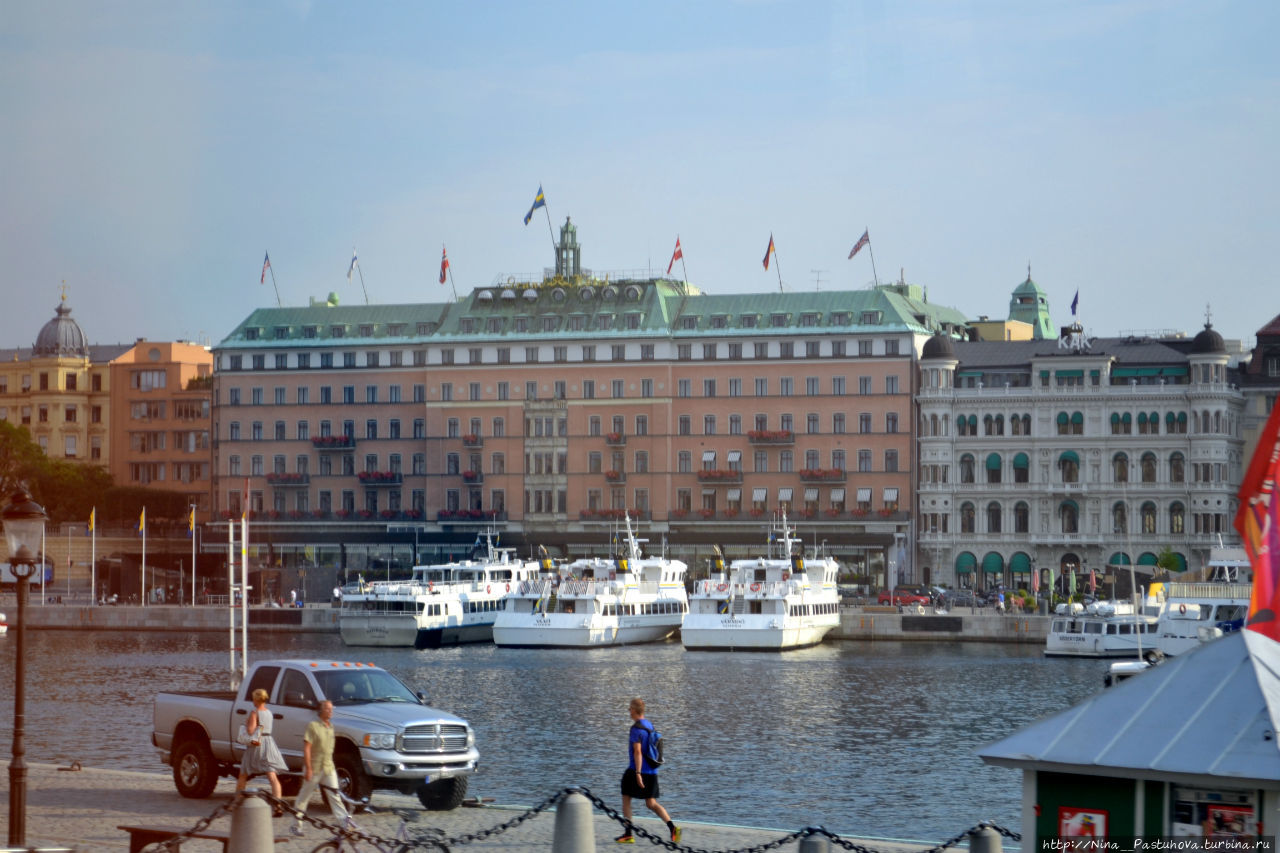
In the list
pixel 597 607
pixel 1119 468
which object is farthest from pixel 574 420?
pixel 1119 468

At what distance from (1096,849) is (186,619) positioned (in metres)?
99.9

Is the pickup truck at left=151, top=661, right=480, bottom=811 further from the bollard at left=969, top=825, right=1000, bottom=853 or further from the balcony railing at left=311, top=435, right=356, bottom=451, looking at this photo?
the balcony railing at left=311, top=435, right=356, bottom=451

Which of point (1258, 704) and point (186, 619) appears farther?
point (186, 619)

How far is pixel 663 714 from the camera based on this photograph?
61.9m

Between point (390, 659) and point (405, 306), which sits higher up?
point (405, 306)

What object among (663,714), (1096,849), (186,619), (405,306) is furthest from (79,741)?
(405,306)

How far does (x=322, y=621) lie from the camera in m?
111

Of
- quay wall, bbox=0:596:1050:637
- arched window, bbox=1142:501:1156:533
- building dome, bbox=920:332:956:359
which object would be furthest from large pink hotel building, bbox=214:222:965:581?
quay wall, bbox=0:596:1050:637

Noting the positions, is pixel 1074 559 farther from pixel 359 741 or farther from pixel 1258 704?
pixel 1258 704

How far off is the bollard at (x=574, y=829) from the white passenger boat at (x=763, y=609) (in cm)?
7420

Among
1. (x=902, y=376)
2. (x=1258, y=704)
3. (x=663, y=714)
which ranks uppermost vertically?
(x=902, y=376)

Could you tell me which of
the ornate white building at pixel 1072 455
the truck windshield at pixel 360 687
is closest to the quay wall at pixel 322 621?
the ornate white building at pixel 1072 455

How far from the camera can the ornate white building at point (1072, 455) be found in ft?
405

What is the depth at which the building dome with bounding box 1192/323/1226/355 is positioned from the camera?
124 metres
